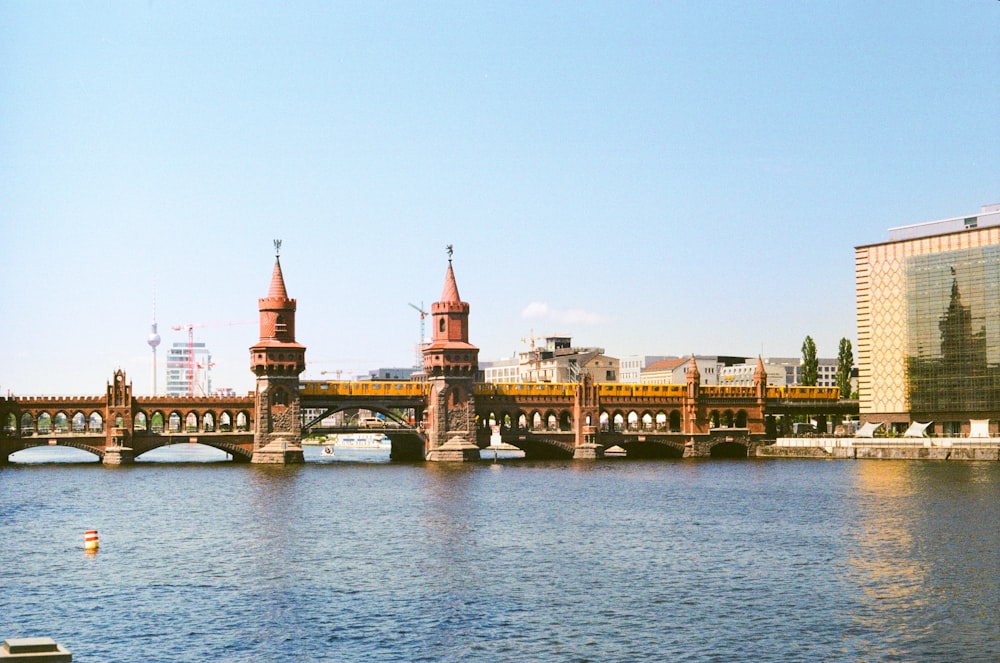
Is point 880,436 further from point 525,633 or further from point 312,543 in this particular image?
point 525,633

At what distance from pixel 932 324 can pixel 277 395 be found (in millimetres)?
92998

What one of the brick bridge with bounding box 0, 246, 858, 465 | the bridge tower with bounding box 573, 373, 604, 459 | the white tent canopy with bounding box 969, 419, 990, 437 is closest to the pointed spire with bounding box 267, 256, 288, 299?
the brick bridge with bounding box 0, 246, 858, 465

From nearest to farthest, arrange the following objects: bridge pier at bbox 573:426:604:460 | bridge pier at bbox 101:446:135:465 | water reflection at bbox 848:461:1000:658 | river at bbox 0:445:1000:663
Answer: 1. river at bbox 0:445:1000:663
2. water reflection at bbox 848:461:1000:658
3. bridge pier at bbox 101:446:135:465
4. bridge pier at bbox 573:426:604:460

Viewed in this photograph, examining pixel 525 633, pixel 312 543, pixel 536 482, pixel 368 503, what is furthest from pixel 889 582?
pixel 536 482

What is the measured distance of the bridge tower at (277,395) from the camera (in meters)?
170

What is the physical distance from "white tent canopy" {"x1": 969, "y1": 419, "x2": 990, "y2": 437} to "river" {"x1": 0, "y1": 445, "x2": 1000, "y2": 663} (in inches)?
2252

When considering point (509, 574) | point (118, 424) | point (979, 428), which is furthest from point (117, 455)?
point (979, 428)

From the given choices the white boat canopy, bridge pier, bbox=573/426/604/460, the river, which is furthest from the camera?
bridge pier, bbox=573/426/604/460

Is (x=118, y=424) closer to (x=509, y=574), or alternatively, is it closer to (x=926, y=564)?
(x=509, y=574)

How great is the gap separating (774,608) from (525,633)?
12124mm

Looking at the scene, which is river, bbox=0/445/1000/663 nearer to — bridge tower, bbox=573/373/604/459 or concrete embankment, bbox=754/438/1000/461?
concrete embankment, bbox=754/438/1000/461

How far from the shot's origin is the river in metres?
50.8

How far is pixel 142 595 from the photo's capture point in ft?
199

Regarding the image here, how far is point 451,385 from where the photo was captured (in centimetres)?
17738
